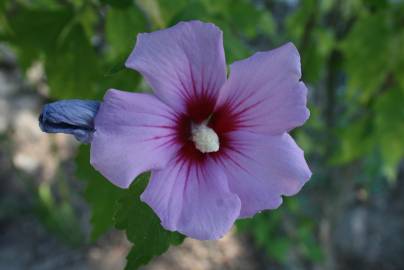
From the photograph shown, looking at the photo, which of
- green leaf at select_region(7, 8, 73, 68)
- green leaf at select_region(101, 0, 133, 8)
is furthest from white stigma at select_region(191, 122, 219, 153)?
green leaf at select_region(7, 8, 73, 68)

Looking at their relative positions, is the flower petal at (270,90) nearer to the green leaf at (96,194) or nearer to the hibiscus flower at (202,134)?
the hibiscus flower at (202,134)

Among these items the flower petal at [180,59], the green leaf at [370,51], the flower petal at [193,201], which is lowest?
the green leaf at [370,51]

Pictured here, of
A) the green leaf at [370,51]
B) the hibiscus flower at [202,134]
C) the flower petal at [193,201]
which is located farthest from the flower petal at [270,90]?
the green leaf at [370,51]

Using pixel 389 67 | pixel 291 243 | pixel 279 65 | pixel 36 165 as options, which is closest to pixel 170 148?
pixel 279 65

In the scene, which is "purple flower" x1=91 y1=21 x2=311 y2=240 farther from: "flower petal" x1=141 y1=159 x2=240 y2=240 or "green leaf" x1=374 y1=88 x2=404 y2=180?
"green leaf" x1=374 y1=88 x2=404 y2=180

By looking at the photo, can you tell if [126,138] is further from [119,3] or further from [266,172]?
[119,3]

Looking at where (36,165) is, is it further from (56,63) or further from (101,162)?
(101,162)

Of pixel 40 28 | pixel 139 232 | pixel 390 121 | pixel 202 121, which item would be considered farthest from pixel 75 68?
pixel 390 121
